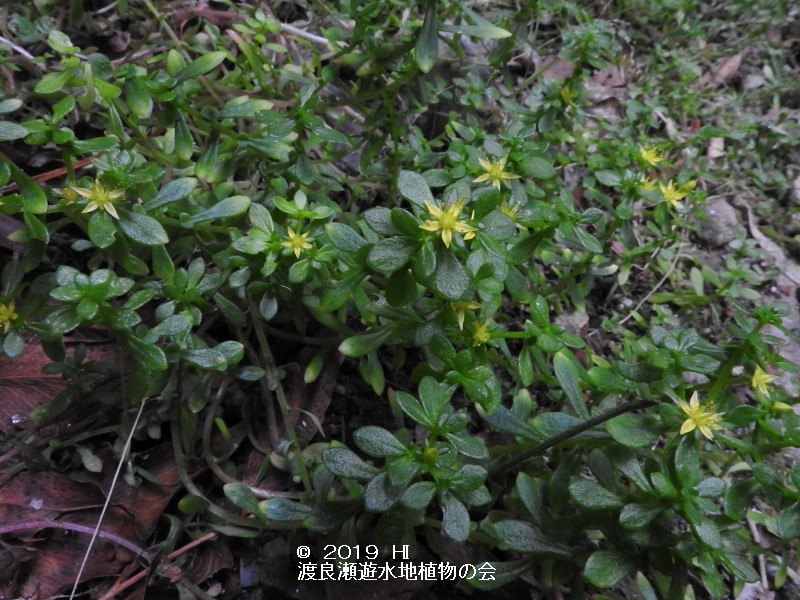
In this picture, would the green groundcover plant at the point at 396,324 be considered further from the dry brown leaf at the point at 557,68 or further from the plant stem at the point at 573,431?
the dry brown leaf at the point at 557,68

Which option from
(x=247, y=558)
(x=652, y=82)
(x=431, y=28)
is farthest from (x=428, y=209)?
(x=652, y=82)

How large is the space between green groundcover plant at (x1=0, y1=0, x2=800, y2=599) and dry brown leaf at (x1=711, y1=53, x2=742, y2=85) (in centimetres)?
169

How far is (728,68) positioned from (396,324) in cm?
320

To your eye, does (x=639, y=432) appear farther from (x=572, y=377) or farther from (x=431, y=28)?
(x=431, y=28)

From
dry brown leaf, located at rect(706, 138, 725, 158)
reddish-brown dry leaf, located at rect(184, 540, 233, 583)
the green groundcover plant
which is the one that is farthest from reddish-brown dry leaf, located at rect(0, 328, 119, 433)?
dry brown leaf, located at rect(706, 138, 725, 158)

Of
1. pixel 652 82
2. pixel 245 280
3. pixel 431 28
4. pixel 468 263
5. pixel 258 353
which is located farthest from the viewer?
pixel 652 82

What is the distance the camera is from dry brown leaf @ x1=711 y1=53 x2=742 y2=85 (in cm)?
341

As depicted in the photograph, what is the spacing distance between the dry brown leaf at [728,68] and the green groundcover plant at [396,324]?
169cm

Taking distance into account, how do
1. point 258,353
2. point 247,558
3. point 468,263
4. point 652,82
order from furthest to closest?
point 652,82
point 258,353
point 247,558
point 468,263

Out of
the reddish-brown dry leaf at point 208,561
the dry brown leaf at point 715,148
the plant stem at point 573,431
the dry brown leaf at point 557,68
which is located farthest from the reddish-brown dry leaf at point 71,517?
the dry brown leaf at point 715,148

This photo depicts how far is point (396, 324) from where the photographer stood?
5.07 ft

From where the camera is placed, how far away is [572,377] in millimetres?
1609

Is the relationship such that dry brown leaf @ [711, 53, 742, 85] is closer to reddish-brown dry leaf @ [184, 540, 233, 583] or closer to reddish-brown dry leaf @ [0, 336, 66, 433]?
reddish-brown dry leaf @ [184, 540, 233, 583]

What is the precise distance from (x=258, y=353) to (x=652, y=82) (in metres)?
2.63
